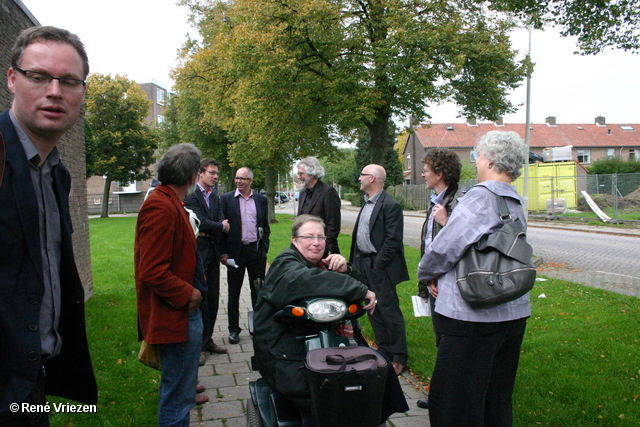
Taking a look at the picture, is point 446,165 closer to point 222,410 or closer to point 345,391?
point 345,391

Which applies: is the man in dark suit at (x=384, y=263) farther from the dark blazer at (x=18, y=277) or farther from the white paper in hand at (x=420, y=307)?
the dark blazer at (x=18, y=277)

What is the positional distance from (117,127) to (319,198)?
40777 millimetres

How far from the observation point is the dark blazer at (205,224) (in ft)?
17.6

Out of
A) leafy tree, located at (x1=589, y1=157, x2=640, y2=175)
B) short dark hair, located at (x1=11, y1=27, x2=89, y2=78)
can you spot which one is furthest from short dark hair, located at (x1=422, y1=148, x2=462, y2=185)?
leafy tree, located at (x1=589, y1=157, x2=640, y2=175)

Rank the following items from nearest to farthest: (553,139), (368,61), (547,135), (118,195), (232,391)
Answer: (232,391) → (368,61) → (118,195) → (553,139) → (547,135)

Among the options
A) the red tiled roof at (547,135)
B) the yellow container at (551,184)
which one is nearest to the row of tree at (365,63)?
the yellow container at (551,184)

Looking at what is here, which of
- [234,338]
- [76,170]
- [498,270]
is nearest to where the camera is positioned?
[498,270]

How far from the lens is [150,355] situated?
303 cm

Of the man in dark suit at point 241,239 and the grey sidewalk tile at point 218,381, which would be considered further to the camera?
the man in dark suit at point 241,239

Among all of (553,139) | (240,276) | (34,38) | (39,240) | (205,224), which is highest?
(553,139)

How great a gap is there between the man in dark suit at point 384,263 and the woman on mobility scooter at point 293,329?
2085 mm

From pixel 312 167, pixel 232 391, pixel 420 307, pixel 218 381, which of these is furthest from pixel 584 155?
pixel 232 391

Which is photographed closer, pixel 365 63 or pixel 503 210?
pixel 503 210

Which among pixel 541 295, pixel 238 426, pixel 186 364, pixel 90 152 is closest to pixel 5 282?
pixel 186 364
